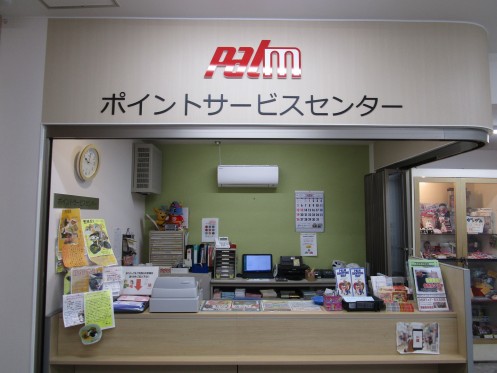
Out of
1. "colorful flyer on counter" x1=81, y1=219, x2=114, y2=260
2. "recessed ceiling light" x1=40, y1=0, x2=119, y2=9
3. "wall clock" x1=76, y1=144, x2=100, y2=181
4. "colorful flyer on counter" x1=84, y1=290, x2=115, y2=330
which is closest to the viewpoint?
"recessed ceiling light" x1=40, y1=0, x2=119, y2=9

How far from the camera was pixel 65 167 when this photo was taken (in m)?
2.32

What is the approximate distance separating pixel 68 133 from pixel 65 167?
457 millimetres

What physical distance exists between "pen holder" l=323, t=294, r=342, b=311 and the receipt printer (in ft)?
2.59

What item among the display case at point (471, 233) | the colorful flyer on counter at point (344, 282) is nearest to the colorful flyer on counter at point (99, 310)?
the colorful flyer on counter at point (344, 282)

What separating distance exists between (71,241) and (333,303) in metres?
1.66

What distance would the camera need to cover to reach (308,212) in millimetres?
4543

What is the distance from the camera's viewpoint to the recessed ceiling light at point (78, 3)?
6.08 ft

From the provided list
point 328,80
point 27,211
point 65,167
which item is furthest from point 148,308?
point 328,80

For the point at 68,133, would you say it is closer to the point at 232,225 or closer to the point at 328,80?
the point at 328,80

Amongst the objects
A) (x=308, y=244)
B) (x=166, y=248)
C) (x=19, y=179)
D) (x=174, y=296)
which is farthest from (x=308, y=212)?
(x=19, y=179)

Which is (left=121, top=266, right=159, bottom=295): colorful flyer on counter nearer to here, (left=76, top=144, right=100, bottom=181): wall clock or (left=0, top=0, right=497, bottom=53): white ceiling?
(left=76, top=144, right=100, bottom=181): wall clock

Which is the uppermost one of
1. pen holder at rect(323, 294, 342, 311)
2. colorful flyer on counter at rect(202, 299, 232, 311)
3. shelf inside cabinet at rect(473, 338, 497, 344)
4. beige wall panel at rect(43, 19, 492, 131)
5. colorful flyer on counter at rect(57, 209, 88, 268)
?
beige wall panel at rect(43, 19, 492, 131)

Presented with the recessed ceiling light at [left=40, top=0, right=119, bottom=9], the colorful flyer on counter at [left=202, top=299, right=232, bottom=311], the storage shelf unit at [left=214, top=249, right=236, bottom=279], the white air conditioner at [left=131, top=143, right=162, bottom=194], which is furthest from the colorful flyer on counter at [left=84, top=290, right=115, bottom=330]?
the storage shelf unit at [left=214, top=249, right=236, bottom=279]

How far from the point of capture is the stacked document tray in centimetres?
418
